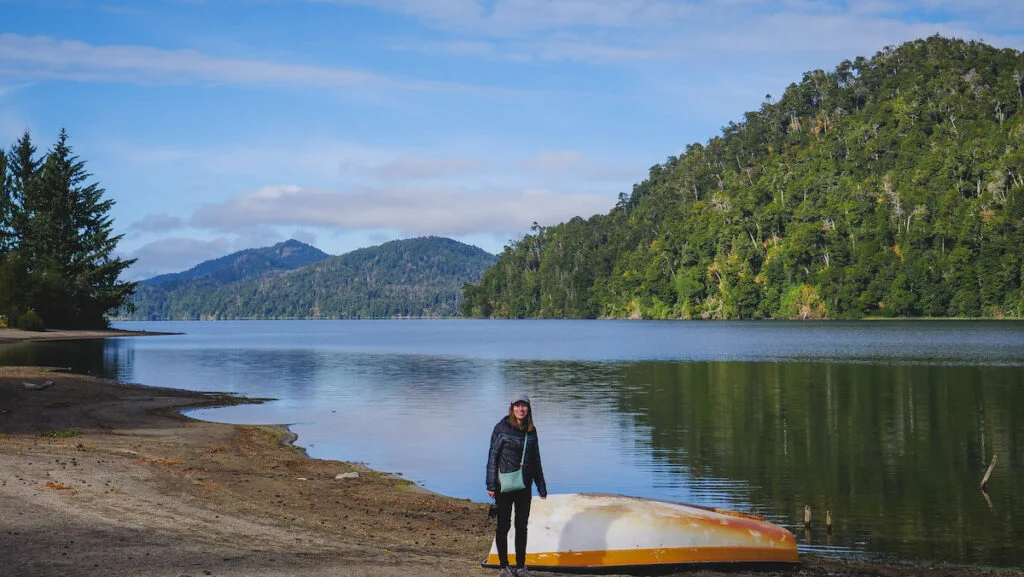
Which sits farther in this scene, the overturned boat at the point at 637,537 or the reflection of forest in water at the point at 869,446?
the reflection of forest in water at the point at 869,446

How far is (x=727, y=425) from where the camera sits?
123ft

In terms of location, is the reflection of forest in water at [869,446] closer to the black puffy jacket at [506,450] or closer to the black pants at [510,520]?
the black pants at [510,520]

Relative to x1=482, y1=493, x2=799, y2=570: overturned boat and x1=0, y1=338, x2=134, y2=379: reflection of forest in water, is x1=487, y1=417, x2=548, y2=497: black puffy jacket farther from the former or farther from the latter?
x1=0, y1=338, x2=134, y2=379: reflection of forest in water

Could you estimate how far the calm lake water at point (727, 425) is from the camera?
21.8 metres

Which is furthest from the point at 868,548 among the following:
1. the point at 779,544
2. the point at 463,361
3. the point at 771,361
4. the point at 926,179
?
the point at 926,179

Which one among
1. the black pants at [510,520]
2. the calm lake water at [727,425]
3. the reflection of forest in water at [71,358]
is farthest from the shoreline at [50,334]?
the black pants at [510,520]

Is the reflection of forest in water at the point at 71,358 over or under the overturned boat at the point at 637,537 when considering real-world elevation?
over

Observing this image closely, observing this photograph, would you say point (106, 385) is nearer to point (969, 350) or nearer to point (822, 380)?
point (822, 380)

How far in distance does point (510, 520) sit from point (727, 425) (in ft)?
83.7

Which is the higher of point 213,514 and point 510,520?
point 510,520

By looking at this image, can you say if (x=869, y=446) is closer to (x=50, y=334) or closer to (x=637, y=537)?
(x=637, y=537)

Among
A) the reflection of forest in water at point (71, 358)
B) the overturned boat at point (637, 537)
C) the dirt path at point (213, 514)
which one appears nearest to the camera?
the dirt path at point (213, 514)

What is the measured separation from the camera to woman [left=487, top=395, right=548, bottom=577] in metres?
13.0

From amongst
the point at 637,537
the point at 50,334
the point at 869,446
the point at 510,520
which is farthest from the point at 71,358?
the point at 510,520
